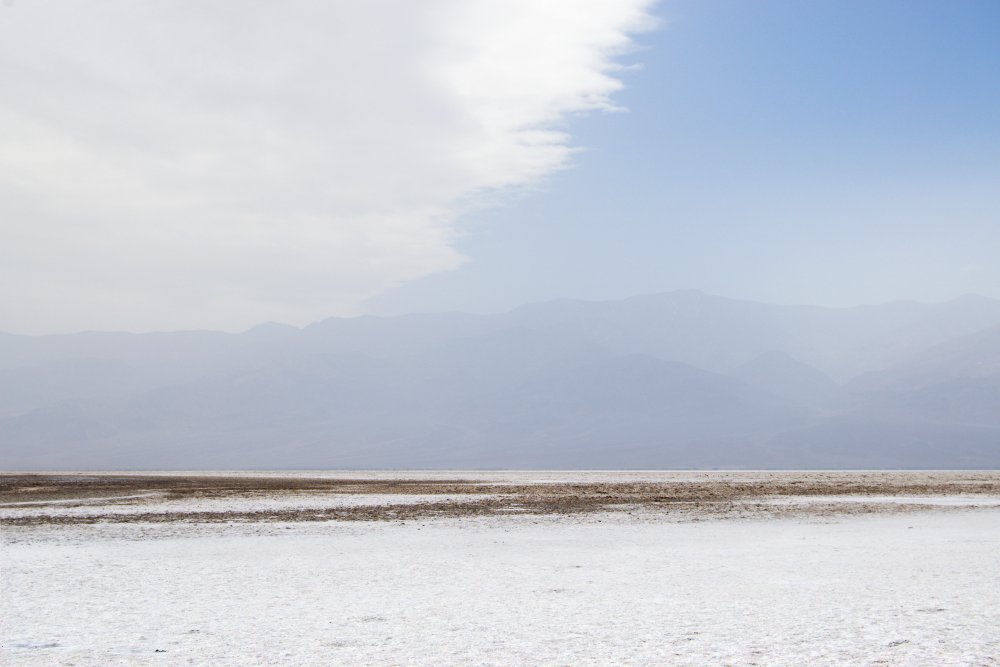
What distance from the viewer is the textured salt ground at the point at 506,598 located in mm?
12680

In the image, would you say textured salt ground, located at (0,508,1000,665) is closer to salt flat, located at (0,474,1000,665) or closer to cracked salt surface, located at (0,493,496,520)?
salt flat, located at (0,474,1000,665)

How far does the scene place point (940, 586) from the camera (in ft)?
57.6

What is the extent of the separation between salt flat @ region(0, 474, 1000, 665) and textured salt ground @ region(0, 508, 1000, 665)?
0.19 feet

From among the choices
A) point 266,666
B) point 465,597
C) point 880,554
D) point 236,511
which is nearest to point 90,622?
point 266,666

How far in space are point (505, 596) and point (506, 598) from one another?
0.24m

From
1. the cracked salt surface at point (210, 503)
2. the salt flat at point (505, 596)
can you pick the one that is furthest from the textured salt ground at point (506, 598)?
the cracked salt surface at point (210, 503)

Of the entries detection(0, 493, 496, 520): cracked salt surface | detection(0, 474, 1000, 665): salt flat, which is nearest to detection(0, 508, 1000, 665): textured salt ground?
detection(0, 474, 1000, 665): salt flat

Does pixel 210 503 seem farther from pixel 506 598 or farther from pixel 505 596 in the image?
pixel 506 598

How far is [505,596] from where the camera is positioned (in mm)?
17172

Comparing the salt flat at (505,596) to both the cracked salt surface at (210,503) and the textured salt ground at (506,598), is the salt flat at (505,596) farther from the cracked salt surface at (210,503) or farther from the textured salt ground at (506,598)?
the cracked salt surface at (210,503)

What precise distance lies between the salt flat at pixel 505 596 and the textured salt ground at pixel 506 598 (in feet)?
0.19

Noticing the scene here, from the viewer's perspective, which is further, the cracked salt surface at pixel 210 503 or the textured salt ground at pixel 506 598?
the cracked salt surface at pixel 210 503

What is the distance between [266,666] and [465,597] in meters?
5.69

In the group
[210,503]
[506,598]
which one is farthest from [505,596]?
[210,503]
